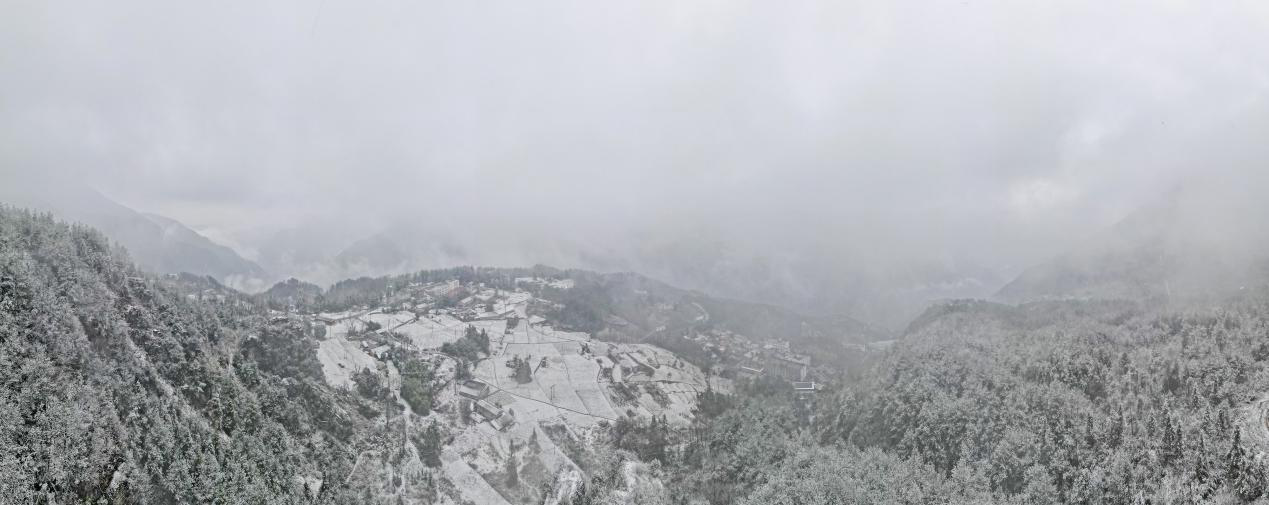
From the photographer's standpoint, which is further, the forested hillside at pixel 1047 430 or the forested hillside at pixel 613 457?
the forested hillside at pixel 1047 430

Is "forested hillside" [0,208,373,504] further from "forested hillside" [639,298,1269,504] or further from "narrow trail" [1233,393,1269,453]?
"narrow trail" [1233,393,1269,453]

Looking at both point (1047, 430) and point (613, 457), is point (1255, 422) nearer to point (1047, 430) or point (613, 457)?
point (1047, 430)

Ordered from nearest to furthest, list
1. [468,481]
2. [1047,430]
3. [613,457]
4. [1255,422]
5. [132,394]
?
[1255,422] → [132,394] → [1047,430] → [468,481] → [613,457]

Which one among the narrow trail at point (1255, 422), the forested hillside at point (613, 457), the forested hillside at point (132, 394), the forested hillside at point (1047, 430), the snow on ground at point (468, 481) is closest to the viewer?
the forested hillside at point (132, 394)

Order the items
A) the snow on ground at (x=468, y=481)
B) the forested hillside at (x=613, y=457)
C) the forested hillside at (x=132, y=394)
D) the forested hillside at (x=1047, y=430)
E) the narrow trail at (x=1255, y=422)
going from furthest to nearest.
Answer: the snow on ground at (x=468, y=481) < the forested hillside at (x=1047, y=430) < the narrow trail at (x=1255, y=422) < the forested hillside at (x=613, y=457) < the forested hillside at (x=132, y=394)

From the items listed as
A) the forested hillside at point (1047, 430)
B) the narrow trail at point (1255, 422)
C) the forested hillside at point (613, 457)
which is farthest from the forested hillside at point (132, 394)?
the narrow trail at point (1255, 422)

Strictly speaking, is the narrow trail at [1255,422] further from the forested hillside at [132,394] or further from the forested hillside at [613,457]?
the forested hillside at [132,394]

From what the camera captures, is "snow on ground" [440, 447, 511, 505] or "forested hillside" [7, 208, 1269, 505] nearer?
"forested hillside" [7, 208, 1269, 505]

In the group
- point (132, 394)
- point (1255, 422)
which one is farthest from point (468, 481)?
point (1255, 422)

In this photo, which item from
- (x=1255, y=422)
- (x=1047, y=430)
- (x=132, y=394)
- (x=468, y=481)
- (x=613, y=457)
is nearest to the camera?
(x=1255, y=422)

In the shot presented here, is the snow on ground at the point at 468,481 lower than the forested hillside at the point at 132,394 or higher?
lower

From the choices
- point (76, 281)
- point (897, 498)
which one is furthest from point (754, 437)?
point (76, 281)

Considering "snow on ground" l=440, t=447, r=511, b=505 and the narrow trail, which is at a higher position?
the narrow trail

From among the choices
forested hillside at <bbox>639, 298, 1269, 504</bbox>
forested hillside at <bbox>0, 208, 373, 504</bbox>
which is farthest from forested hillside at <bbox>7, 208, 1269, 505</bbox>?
forested hillside at <bbox>639, 298, 1269, 504</bbox>
